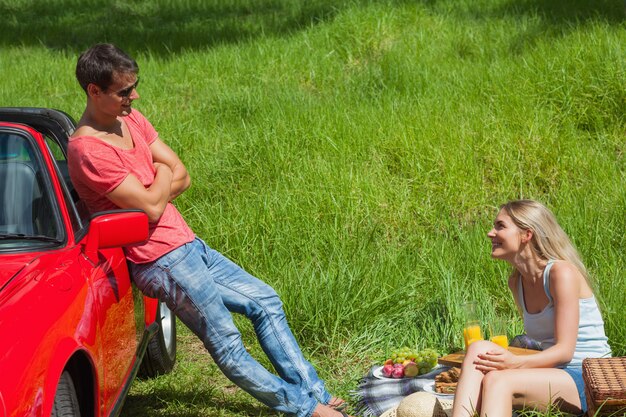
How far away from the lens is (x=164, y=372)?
5719 millimetres

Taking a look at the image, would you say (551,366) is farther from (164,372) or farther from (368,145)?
(368,145)

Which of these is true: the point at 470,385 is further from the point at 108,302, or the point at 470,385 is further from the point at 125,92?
the point at 125,92

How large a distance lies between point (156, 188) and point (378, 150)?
3954mm

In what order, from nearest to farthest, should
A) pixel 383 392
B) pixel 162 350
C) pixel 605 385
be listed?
1. pixel 605 385
2. pixel 383 392
3. pixel 162 350

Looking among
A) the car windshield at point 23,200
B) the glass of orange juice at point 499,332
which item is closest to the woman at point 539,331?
the glass of orange juice at point 499,332

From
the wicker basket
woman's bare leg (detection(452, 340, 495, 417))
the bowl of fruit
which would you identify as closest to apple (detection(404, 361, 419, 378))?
the bowl of fruit

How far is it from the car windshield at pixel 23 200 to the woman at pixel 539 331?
1810mm

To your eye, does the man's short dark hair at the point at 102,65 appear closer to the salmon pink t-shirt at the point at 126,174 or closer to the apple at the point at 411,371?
the salmon pink t-shirt at the point at 126,174

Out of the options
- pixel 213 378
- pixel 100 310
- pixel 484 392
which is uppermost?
pixel 100 310

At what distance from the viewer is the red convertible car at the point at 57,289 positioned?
3094 millimetres

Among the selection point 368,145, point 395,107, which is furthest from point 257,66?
point 368,145

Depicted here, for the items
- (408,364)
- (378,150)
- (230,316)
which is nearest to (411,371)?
(408,364)

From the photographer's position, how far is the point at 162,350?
5559 millimetres

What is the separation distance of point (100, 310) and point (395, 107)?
5.47m
